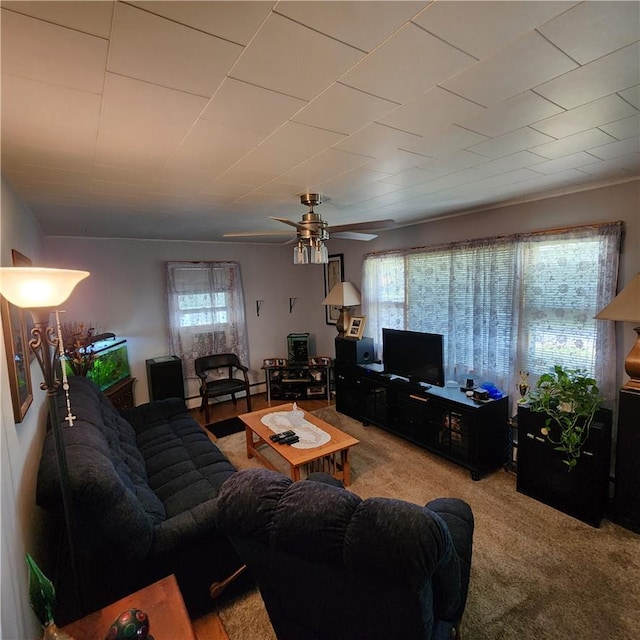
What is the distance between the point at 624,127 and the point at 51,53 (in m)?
2.22

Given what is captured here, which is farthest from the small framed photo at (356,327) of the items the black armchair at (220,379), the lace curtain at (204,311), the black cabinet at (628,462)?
the black cabinet at (628,462)

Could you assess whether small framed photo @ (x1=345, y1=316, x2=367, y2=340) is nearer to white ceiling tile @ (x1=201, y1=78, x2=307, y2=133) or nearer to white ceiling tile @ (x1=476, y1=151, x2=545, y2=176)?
white ceiling tile @ (x1=476, y1=151, x2=545, y2=176)

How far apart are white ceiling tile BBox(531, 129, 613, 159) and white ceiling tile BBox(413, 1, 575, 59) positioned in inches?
38.8

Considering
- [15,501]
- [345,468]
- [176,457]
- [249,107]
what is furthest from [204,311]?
[249,107]

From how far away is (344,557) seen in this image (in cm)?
103

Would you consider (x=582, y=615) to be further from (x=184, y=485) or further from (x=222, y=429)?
(x=222, y=429)

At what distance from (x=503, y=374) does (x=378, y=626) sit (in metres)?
2.63

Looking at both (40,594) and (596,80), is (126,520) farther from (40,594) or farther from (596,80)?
(596,80)

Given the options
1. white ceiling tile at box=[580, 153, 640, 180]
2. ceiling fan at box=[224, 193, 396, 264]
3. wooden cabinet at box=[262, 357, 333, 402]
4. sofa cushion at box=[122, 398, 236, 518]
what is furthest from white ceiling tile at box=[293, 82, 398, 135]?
wooden cabinet at box=[262, 357, 333, 402]

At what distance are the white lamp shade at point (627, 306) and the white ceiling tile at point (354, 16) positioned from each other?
223cm

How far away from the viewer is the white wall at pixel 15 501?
1.09 metres

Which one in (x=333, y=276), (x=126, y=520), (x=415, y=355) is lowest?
(x=126, y=520)

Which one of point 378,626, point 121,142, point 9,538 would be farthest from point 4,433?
point 378,626

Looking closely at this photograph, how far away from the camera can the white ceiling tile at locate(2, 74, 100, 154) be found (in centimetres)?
111
